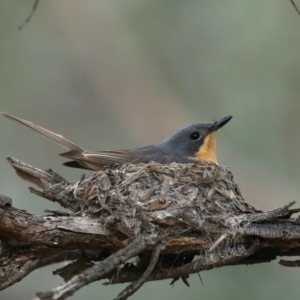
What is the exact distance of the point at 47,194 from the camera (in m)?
5.01

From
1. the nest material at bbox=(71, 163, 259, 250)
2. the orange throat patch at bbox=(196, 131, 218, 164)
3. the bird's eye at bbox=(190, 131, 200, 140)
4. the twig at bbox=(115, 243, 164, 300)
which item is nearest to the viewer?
the twig at bbox=(115, 243, 164, 300)

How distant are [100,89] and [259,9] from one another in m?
2.73

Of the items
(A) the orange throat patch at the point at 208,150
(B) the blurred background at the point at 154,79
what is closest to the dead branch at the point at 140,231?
(A) the orange throat patch at the point at 208,150

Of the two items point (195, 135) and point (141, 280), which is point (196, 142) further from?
point (141, 280)

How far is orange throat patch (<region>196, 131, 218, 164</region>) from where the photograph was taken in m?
6.16

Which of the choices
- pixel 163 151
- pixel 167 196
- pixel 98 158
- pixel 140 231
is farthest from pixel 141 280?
pixel 163 151

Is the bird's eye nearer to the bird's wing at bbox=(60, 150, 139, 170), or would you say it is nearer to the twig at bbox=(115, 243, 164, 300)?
the bird's wing at bbox=(60, 150, 139, 170)

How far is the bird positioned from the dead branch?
736 millimetres

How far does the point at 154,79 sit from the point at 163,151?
3.35 metres

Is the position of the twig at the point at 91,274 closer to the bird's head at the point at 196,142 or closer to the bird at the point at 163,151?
the bird at the point at 163,151

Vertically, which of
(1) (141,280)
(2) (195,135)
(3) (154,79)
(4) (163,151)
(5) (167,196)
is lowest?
(1) (141,280)

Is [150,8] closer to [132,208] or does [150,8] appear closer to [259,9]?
[259,9]

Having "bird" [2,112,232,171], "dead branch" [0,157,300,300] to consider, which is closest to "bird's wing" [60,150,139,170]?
"bird" [2,112,232,171]

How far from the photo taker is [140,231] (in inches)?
154
